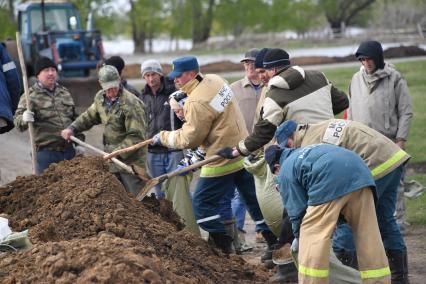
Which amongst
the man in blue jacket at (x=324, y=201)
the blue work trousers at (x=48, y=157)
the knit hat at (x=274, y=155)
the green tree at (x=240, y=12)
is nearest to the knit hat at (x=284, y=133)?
the knit hat at (x=274, y=155)

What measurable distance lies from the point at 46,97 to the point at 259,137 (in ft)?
10.7

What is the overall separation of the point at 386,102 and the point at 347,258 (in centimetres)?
223

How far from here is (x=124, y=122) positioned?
31.3ft

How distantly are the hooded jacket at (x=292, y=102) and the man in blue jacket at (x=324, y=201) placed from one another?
1366 millimetres

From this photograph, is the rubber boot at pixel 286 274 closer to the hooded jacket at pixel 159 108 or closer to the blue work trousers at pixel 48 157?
the hooded jacket at pixel 159 108

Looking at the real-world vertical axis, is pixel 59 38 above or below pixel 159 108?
below

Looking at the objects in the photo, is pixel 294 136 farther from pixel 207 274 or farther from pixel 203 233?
pixel 203 233

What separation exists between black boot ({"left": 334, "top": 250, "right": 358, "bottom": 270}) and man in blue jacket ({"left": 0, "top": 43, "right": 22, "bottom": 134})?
375cm

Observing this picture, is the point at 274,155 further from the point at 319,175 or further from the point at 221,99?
the point at 221,99

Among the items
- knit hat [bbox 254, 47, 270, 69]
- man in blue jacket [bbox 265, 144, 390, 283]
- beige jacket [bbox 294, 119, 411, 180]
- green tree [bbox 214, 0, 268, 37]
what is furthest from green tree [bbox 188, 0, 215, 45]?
man in blue jacket [bbox 265, 144, 390, 283]

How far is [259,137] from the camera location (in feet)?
25.8

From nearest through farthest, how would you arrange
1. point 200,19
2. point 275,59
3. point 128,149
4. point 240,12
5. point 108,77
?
point 275,59 → point 128,149 → point 108,77 → point 200,19 → point 240,12

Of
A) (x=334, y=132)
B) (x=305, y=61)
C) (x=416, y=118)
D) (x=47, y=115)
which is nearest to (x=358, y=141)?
(x=334, y=132)

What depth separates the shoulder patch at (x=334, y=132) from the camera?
6831 mm
